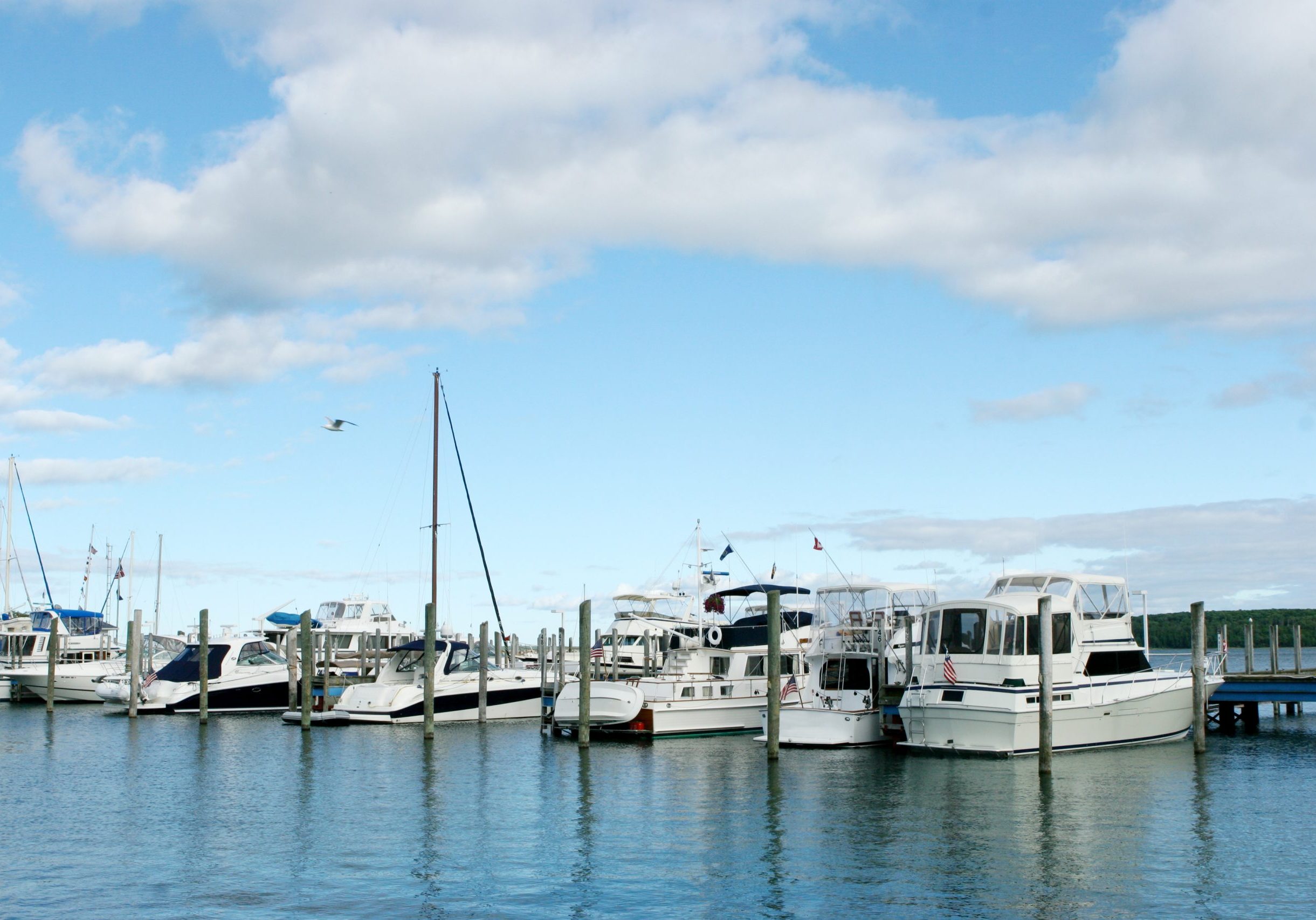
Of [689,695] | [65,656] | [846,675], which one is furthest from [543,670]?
[65,656]

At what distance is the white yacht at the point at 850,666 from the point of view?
33.7 meters

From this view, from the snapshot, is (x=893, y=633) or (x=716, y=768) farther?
(x=893, y=633)

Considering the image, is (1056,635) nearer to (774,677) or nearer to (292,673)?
(774,677)

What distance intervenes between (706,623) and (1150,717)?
1701 cm

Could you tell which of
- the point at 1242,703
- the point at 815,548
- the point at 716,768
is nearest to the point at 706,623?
the point at 815,548

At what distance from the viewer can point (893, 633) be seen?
1449 inches

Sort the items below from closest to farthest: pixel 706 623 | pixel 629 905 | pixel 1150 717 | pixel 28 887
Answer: pixel 629 905
pixel 28 887
pixel 1150 717
pixel 706 623

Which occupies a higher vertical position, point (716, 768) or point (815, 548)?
Result: point (815, 548)

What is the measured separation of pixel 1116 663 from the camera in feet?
111

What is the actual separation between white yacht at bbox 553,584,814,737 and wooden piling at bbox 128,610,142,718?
57.5ft

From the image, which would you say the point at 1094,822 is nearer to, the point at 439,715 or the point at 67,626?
the point at 439,715

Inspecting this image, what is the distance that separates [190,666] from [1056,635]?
32980 mm

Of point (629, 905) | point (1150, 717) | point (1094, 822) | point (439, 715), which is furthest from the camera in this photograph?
point (439, 715)

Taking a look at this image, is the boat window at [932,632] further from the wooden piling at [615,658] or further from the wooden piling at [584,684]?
the wooden piling at [615,658]
